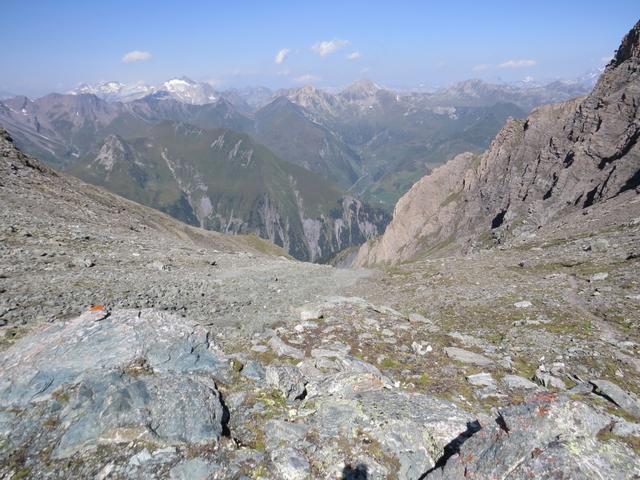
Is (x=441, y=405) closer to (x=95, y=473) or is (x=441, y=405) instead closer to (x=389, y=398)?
(x=389, y=398)

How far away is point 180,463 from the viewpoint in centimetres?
842

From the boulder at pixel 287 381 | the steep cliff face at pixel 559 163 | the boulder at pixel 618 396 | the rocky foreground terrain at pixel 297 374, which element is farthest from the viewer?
the steep cliff face at pixel 559 163

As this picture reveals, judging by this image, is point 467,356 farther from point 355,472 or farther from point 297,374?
point 355,472

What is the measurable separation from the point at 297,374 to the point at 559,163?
460 feet

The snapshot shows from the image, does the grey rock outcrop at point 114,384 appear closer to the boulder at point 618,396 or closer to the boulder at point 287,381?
the boulder at point 287,381

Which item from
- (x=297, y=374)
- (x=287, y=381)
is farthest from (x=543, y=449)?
(x=297, y=374)

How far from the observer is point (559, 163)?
12625cm

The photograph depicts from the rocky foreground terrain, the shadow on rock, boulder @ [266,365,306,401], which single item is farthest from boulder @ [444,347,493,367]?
the shadow on rock

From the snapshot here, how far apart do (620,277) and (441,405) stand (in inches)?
911

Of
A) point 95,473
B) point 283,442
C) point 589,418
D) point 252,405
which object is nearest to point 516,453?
point 589,418

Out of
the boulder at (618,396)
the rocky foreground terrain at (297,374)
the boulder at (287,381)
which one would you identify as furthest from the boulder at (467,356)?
the boulder at (287,381)

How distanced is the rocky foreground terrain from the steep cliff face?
5162cm

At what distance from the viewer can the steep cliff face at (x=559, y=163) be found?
93.9m

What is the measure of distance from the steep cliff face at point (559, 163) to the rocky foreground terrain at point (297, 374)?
51.6 metres
